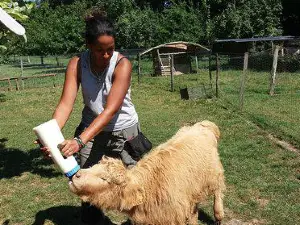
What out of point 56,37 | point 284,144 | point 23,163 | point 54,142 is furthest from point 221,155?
point 56,37

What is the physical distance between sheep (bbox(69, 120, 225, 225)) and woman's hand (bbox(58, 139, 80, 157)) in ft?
0.49

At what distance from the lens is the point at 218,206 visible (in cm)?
426

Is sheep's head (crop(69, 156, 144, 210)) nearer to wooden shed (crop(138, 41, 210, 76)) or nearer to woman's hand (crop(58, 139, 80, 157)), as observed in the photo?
woman's hand (crop(58, 139, 80, 157))

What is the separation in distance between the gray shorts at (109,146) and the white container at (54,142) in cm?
82

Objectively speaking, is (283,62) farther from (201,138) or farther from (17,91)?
(201,138)

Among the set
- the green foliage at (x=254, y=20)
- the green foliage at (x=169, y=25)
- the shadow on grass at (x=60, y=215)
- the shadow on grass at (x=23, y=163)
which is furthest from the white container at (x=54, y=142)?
the green foliage at (x=254, y=20)

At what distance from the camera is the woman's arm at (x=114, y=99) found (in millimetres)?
3014

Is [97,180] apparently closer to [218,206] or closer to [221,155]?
[218,206]

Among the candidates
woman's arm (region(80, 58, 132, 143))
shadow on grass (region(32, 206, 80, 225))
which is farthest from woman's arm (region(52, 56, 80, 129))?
shadow on grass (region(32, 206, 80, 225))

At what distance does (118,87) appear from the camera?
125 inches

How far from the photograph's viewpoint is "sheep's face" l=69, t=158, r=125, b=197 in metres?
2.74

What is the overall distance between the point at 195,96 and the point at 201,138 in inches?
388

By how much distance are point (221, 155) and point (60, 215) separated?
10.6 ft

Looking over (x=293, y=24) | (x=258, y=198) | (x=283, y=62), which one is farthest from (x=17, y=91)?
(x=293, y=24)
